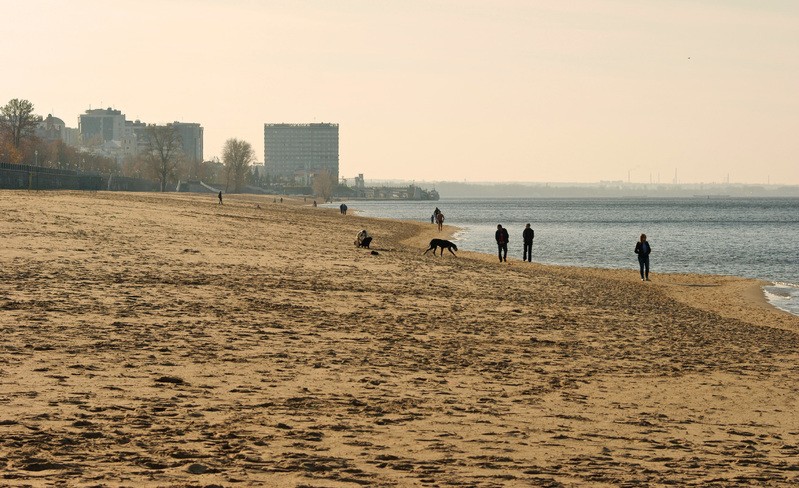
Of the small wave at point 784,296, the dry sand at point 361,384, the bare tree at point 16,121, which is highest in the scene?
the bare tree at point 16,121

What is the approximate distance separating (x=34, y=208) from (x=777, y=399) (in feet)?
118

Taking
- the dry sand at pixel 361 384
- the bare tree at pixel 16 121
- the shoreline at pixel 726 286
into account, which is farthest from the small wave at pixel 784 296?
the bare tree at pixel 16 121

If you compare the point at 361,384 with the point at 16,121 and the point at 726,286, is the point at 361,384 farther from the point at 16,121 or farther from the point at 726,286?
the point at 16,121

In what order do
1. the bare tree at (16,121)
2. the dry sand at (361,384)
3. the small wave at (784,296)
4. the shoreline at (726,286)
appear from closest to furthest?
the dry sand at (361,384) → the shoreline at (726,286) → the small wave at (784,296) → the bare tree at (16,121)

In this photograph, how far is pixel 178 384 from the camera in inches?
449

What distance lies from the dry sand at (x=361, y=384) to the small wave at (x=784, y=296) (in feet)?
21.4

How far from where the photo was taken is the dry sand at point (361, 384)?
8680 millimetres

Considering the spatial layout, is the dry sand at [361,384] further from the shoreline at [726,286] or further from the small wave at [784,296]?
the small wave at [784,296]

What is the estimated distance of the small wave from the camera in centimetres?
3136

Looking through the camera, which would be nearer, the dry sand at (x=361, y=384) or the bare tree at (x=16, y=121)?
the dry sand at (x=361, y=384)

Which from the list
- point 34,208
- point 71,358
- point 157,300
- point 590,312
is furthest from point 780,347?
point 34,208

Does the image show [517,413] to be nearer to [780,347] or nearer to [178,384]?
[178,384]

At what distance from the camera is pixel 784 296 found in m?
35.5

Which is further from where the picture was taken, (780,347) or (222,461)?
(780,347)
